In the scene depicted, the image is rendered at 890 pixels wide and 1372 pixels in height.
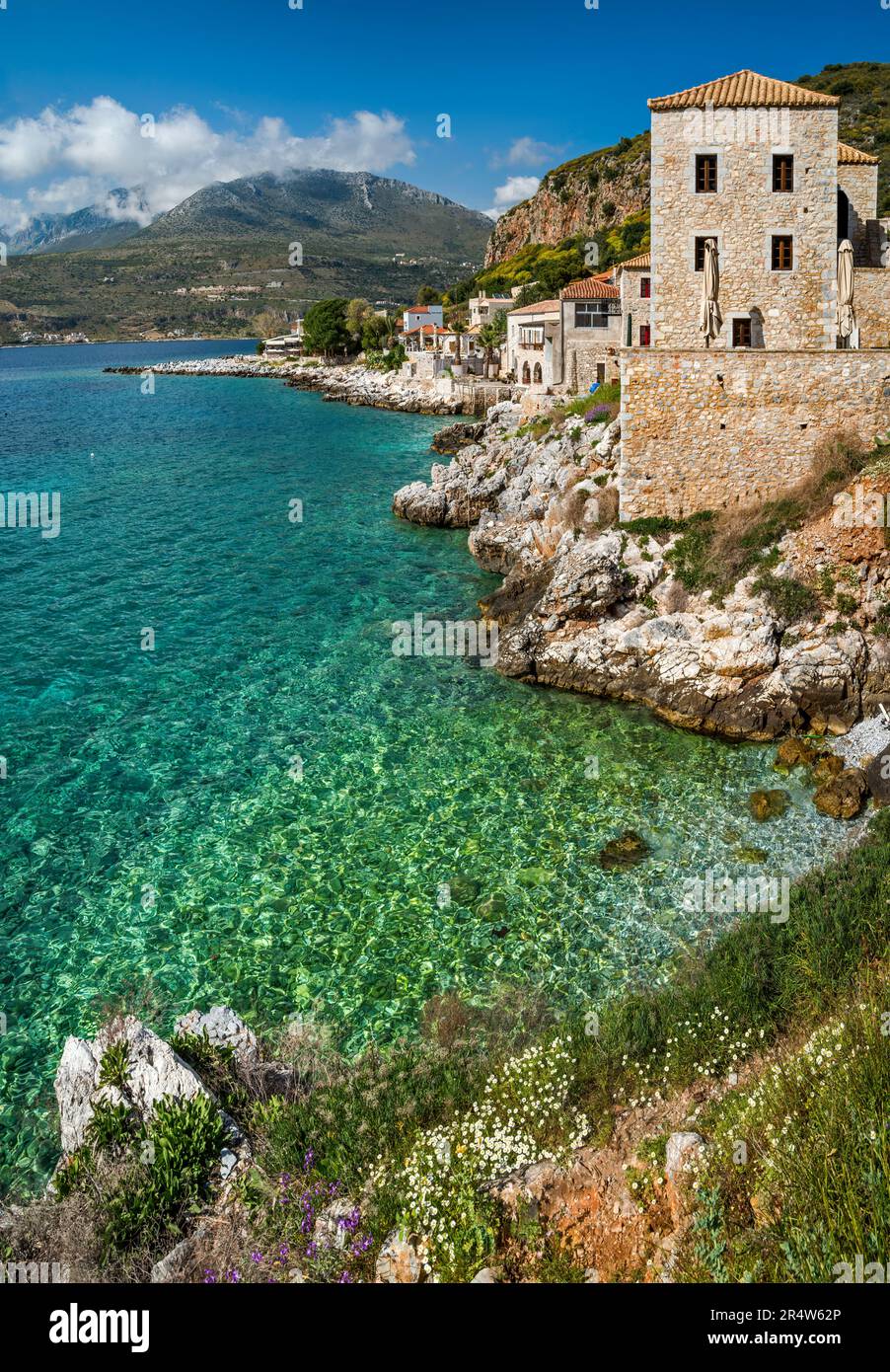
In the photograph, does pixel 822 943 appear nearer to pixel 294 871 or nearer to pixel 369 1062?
pixel 369 1062

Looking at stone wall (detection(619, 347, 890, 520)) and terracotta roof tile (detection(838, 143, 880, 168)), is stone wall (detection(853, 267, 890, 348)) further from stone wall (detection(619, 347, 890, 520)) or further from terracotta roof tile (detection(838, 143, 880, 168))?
stone wall (detection(619, 347, 890, 520))

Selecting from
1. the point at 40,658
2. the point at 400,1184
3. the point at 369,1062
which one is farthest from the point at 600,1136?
the point at 40,658

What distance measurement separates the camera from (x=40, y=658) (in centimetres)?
2552

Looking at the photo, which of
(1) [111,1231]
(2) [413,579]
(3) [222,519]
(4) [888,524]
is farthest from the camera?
(3) [222,519]

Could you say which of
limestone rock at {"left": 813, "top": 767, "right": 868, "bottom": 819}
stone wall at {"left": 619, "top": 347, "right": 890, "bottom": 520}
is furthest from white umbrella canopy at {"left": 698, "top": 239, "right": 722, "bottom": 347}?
limestone rock at {"left": 813, "top": 767, "right": 868, "bottom": 819}

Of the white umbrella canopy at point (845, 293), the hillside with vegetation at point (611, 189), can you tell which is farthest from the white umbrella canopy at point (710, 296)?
the hillside with vegetation at point (611, 189)

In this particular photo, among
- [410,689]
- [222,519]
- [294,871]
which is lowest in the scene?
[294,871]

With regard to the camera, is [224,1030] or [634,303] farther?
[634,303]

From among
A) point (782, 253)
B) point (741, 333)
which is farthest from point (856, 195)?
point (741, 333)

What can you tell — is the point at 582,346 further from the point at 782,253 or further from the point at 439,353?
the point at 439,353

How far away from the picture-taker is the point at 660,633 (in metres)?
22.0

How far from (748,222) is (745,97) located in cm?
346

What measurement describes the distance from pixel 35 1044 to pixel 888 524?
69.9 ft

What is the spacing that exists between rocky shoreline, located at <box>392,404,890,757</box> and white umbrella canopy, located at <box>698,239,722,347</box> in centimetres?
434
